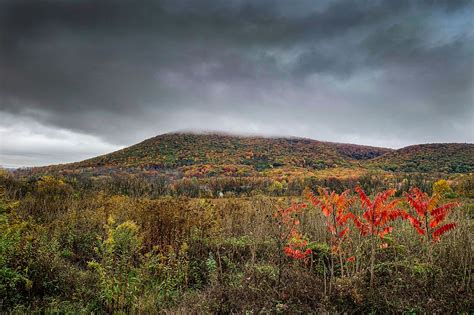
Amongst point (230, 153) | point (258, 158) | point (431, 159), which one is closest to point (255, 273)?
point (258, 158)

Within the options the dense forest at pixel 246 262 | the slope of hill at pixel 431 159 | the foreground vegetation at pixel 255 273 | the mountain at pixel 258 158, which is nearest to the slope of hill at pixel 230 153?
the mountain at pixel 258 158

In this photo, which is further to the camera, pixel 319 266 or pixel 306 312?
pixel 319 266

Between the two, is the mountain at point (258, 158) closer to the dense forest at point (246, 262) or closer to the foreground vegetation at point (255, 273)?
the dense forest at point (246, 262)

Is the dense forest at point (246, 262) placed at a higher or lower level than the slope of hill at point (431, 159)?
lower

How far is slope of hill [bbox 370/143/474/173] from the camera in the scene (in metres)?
77.5

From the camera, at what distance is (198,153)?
90.3m

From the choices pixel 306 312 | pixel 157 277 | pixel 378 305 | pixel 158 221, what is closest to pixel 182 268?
pixel 157 277

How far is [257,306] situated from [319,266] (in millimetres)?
2642

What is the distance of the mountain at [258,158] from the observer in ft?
252

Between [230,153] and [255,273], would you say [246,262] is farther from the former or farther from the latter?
[230,153]

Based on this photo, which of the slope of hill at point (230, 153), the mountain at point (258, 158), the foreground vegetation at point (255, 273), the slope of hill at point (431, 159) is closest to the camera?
the foreground vegetation at point (255, 273)

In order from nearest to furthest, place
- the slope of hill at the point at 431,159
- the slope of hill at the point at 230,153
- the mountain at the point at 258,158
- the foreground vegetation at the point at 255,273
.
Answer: the foreground vegetation at the point at 255,273, the mountain at the point at 258,158, the slope of hill at the point at 431,159, the slope of hill at the point at 230,153

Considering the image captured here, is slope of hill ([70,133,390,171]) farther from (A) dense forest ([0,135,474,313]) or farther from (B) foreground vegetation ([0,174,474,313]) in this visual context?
(B) foreground vegetation ([0,174,474,313])

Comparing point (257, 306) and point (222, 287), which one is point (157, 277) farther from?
point (257, 306)
